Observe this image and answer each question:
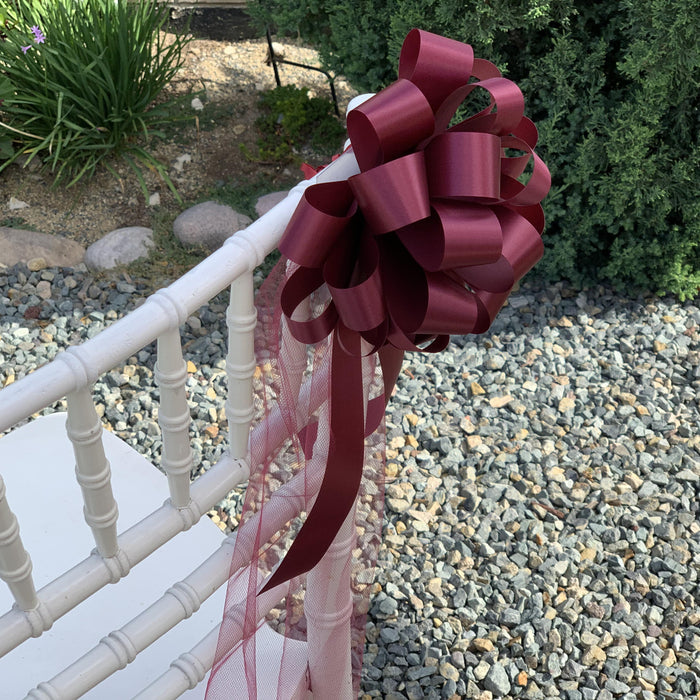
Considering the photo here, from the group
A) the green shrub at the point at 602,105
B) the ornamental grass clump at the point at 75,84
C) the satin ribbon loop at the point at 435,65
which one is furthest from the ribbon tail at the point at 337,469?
the ornamental grass clump at the point at 75,84

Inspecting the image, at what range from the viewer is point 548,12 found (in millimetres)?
2631

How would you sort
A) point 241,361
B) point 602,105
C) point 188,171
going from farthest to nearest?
point 188,171, point 602,105, point 241,361

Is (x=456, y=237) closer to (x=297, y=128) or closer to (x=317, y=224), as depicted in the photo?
(x=317, y=224)

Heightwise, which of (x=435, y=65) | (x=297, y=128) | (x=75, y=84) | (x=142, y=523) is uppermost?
(x=435, y=65)

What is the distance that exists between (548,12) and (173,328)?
2247 mm

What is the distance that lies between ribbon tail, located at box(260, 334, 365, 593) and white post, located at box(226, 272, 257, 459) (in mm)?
115

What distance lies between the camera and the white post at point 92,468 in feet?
2.62

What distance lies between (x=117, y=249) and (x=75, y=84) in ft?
2.48

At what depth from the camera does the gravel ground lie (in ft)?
6.25

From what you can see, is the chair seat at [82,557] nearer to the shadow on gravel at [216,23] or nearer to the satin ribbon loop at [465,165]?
the satin ribbon loop at [465,165]

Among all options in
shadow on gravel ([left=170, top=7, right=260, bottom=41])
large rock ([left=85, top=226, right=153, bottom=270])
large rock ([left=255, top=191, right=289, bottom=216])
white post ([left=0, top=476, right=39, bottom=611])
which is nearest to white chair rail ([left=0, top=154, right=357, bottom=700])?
white post ([left=0, top=476, right=39, bottom=611])

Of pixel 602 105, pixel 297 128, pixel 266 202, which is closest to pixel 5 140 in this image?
pixel 266 202

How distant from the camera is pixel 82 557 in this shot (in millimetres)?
1438

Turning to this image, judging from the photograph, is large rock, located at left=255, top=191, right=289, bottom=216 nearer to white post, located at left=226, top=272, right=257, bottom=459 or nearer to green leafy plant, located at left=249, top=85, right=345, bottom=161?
green leafy plant, located at left=249, top=85, right=345, bottom=161
